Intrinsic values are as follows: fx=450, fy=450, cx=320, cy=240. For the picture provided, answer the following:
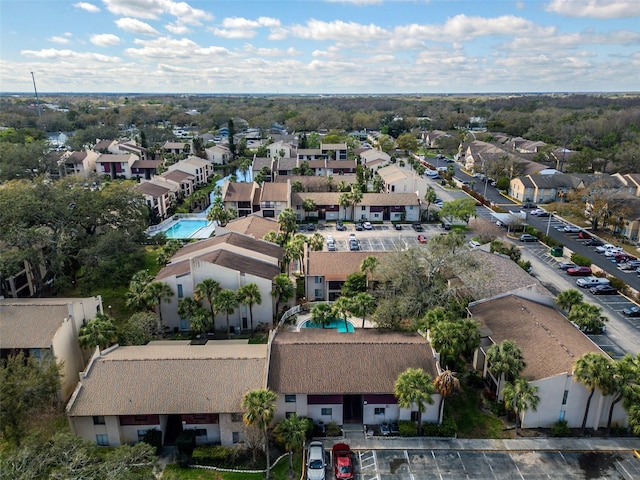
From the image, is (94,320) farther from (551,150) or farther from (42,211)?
(551,150)

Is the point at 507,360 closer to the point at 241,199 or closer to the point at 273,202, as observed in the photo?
the point at 273,202

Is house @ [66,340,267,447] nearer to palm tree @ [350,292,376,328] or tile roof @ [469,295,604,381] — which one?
palm tree @ [350,292,376,328]

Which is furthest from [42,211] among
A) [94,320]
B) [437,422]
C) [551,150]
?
[551,150]

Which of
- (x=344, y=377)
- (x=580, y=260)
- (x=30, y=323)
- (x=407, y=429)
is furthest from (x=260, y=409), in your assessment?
(x=580, y=260)

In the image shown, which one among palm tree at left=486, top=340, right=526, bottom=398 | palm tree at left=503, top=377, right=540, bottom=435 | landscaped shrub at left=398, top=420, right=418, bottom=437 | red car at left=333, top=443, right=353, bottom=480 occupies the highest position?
palm tree at left=486, top=340, right=526, bottom=398

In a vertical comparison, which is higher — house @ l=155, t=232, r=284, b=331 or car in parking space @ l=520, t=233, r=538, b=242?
house @ l=155, t=232, r=284, b=331

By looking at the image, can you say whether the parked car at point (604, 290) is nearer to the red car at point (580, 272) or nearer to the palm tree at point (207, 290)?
the red car at point (580, 272)

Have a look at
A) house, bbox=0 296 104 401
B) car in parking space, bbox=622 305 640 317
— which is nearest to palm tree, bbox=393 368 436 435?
house, bbox=0 296 104 401
